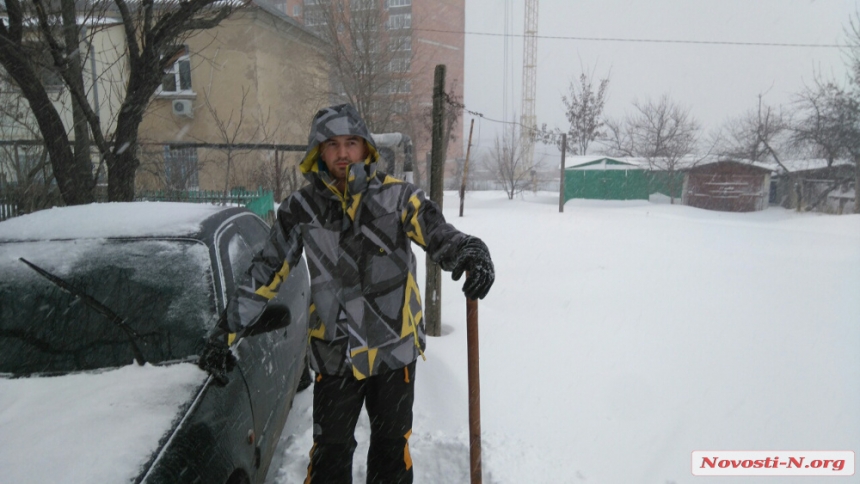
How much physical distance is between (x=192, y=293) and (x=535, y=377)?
2634 millimetres

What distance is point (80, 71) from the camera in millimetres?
4125

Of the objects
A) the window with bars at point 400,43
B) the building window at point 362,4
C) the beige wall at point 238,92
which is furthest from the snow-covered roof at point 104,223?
the window with bars at point 400,43

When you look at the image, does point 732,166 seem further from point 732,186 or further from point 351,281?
point 351,281

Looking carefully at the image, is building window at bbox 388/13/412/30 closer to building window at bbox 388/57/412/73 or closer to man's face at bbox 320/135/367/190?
building window at bbox 388/57/412/73

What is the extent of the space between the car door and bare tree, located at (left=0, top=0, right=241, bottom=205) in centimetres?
200

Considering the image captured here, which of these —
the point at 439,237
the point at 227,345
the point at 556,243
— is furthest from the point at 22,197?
the point at 556,243

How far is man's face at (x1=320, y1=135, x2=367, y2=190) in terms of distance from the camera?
1.91 meters

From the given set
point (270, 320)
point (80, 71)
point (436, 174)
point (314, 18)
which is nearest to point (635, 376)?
point (436, 174)

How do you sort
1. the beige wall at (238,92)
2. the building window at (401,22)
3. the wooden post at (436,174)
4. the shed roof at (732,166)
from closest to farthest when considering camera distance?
the wooden post at (436,174), the beige wall at (238,92), the building window at (401,22), the shed roof at (732,166)

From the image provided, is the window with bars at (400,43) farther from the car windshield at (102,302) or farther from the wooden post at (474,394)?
the wooden post at (474,394)

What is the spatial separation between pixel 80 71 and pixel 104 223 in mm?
2757

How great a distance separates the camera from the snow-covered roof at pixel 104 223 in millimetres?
2234

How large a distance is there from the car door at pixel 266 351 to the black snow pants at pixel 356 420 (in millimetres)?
299

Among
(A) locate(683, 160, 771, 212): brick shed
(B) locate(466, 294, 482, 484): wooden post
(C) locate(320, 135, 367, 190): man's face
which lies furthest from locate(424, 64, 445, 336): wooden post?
(A) locate(683, 160, 771, 212): brick shed
